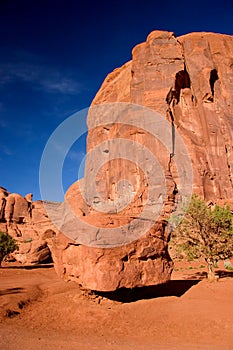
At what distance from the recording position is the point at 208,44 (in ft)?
177

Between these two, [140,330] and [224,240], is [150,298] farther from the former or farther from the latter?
[224,240]

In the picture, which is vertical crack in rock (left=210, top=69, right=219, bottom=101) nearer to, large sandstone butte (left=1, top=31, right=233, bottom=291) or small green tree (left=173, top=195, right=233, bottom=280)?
large sandstone butte (left=1, top=31, right=233, bottom=291)

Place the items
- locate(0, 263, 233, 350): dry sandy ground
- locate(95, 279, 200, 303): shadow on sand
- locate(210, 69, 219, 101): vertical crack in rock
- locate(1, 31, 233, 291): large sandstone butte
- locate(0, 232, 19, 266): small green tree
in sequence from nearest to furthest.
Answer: locate(0, 263, 233, 350): dry sandy ground → locate(95, 279, 200, 303): shadow on sand → locate(0, 232, 19, 266): small green tree → locate(1, 31, 233, 291): large sandstone butte → locate(210, 69, 219, 101): vertical crack in rock

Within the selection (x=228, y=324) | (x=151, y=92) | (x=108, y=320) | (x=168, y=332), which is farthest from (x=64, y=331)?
(x=151, y=92)

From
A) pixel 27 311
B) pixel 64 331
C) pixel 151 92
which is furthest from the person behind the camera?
pixel 151 92

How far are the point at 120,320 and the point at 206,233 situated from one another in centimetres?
888

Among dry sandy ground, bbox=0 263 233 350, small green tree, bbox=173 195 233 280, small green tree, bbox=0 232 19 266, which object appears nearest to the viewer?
dry sandy ground, bbox=0 263 233 350

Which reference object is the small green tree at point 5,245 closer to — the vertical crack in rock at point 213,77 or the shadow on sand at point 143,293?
the shadow on sand at point 143,293

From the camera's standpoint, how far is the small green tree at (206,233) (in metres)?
15.2

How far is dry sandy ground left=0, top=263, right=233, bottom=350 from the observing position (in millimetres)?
6616

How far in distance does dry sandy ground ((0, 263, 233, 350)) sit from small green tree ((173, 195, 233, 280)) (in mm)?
3013

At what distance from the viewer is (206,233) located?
1579 centimetres

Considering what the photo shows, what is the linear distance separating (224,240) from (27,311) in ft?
36.7

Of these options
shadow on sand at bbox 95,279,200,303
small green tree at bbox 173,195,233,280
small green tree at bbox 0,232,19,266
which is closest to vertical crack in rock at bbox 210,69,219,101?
small green tree at bbox 173,195,233,280
